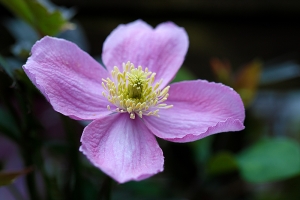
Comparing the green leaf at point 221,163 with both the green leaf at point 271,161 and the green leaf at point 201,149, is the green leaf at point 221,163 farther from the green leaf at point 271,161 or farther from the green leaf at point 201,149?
the green leaf at point 201,149

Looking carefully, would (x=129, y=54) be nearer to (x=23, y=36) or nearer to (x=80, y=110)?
A: (x=80, y=110)

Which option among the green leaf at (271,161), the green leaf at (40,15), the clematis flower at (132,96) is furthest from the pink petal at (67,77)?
the green leaf at (271,161)

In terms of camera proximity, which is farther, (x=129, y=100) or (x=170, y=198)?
(x=170, y=198)

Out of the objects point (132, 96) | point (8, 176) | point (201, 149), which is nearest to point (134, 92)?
point (132, 96)

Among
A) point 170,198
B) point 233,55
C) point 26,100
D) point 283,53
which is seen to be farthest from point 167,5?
point 26,100

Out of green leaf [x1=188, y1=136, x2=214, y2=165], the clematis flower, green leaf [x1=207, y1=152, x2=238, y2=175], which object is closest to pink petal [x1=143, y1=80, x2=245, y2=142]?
the clematis flower

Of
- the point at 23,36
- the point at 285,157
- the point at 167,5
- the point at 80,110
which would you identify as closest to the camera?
the point at 80,110

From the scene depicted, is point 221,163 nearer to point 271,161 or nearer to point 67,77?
point 271,161
